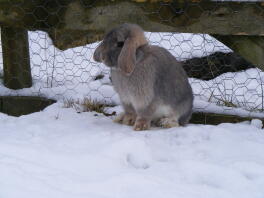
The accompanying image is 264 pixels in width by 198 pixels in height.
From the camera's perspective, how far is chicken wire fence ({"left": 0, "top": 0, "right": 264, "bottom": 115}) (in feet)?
10.6

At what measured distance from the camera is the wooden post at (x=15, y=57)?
3.29m

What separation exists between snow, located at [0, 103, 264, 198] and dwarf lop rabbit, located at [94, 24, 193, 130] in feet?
0.55

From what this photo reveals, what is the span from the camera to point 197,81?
371 cm

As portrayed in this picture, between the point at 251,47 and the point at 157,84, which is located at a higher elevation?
the point at 251,47

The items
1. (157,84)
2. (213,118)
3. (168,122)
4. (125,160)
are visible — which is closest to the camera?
(125,160)

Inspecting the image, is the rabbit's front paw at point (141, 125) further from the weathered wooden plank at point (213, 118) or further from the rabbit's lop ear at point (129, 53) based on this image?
→ the weathered wooden plank at point (213, 118)

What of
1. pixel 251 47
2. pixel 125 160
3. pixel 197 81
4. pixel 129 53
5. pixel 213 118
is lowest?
pixel 125 160

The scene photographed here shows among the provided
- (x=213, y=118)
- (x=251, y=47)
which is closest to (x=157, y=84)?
(x=213, y=118)

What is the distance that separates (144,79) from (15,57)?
3.88 ft

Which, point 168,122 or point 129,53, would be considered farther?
point 168,122

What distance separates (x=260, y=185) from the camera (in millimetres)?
1910

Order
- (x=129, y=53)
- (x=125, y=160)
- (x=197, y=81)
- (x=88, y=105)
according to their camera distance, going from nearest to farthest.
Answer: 1. (x=125, y=160)
2. (x=129, y=53)
3. (x=88, y=105)
4. (x=197, y=81)

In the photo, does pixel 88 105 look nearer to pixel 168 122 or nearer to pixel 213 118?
pixel 168 122

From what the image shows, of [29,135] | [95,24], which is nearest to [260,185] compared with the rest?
[29,135]
